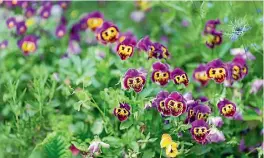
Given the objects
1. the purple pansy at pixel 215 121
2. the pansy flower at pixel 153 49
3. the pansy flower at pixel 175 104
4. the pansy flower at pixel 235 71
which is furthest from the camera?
the pansy flower at pixel 235 71

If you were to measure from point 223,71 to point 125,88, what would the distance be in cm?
41

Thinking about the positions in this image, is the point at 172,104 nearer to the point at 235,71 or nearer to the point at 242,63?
the point at 235,71

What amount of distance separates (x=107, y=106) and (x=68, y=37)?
0.98 metres

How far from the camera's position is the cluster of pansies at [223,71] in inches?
98.2

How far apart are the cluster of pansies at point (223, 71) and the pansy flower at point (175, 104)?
25 cm

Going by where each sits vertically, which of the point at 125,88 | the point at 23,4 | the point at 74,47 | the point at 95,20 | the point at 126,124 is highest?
the point at 23,4

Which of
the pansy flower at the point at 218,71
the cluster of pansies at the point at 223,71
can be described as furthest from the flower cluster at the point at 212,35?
the pansy flower at the point at 218,71

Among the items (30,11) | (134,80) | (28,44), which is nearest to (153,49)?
(134,80)

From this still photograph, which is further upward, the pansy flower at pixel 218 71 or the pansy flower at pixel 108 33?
the pansy flower at pixel 108 33

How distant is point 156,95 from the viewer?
2.48 meters

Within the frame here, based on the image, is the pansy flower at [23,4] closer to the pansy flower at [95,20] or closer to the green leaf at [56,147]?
the pansy flower at [95,20]

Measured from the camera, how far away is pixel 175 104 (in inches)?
90.4

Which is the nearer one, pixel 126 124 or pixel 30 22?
pixel 126 124

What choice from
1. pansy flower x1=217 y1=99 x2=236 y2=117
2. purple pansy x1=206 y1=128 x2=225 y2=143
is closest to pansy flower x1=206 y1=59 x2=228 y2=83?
pansy flower x1=217 y1=99 x2=236 y2=117
